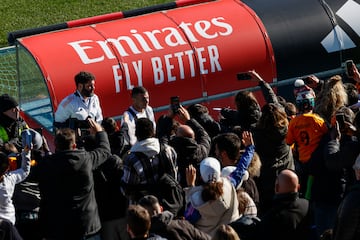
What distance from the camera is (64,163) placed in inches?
363

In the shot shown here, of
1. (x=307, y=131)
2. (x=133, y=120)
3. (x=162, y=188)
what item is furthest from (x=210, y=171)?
(x=133, y=120)

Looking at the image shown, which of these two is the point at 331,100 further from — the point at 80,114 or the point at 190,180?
the point at 80,114

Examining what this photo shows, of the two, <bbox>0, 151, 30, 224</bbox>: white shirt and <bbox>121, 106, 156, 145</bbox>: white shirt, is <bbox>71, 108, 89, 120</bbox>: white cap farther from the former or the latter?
<bbox>0, 151, 30, 224</bbox>: white shirt

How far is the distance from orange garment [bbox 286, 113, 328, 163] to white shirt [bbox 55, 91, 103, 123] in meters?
2.53

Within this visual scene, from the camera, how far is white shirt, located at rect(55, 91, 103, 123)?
11.9m

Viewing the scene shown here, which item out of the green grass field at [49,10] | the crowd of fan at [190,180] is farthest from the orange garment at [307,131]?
the green grass field at [49,10]

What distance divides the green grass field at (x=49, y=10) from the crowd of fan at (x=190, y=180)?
10261 mm

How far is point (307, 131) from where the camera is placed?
10422 mm

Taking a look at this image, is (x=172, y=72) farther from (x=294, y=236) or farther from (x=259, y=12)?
(x=294, y=236)

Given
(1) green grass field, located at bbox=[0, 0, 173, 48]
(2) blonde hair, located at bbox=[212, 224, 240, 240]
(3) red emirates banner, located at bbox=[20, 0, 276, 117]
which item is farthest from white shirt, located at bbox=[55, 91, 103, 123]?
(1) green grass field, located at bbox=[0, 0, 173, 48]

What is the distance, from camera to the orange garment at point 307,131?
10391mm

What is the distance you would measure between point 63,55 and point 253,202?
503cm

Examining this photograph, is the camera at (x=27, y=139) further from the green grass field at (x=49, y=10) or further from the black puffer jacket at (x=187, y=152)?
the green grass field at (x=49, y=10)

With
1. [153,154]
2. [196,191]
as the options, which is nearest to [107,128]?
[153,154]
